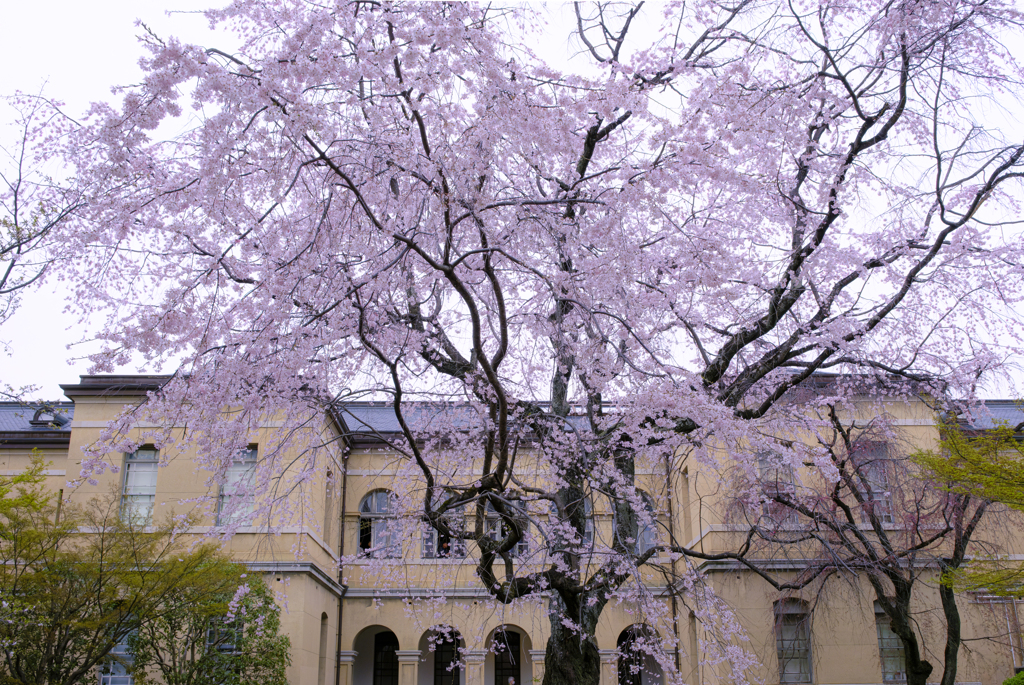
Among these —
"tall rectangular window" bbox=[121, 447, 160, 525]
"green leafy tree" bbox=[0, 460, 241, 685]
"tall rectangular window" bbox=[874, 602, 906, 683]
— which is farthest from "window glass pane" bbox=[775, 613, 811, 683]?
"tall rectangular window" bbox=[121, 447, 160, 525]

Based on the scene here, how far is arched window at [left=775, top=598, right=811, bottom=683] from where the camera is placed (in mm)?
15438

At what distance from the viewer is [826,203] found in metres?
9.82

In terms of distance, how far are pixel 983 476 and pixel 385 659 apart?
14721 mm

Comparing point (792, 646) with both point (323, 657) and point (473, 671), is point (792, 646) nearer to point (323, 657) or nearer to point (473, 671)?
point (473, 671)

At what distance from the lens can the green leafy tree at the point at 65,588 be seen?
1079 centimetres

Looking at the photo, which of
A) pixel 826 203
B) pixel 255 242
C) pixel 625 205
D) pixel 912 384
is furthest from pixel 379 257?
pixel 912 384

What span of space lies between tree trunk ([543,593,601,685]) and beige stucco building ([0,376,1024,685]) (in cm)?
422

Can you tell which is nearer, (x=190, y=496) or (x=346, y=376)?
(x=346, y=376)

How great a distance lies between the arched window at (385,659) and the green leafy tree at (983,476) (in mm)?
12861

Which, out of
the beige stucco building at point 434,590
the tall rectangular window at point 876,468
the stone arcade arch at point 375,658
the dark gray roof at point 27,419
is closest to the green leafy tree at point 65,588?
the beige stucco building at point 434,590

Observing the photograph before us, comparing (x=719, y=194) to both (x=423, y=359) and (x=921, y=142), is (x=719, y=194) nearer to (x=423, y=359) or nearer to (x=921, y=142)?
(x=921, y=142)

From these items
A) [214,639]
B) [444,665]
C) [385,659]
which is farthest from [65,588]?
[444,665]

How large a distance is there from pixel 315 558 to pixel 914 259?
469 inches

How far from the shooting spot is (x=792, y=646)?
599 inches
